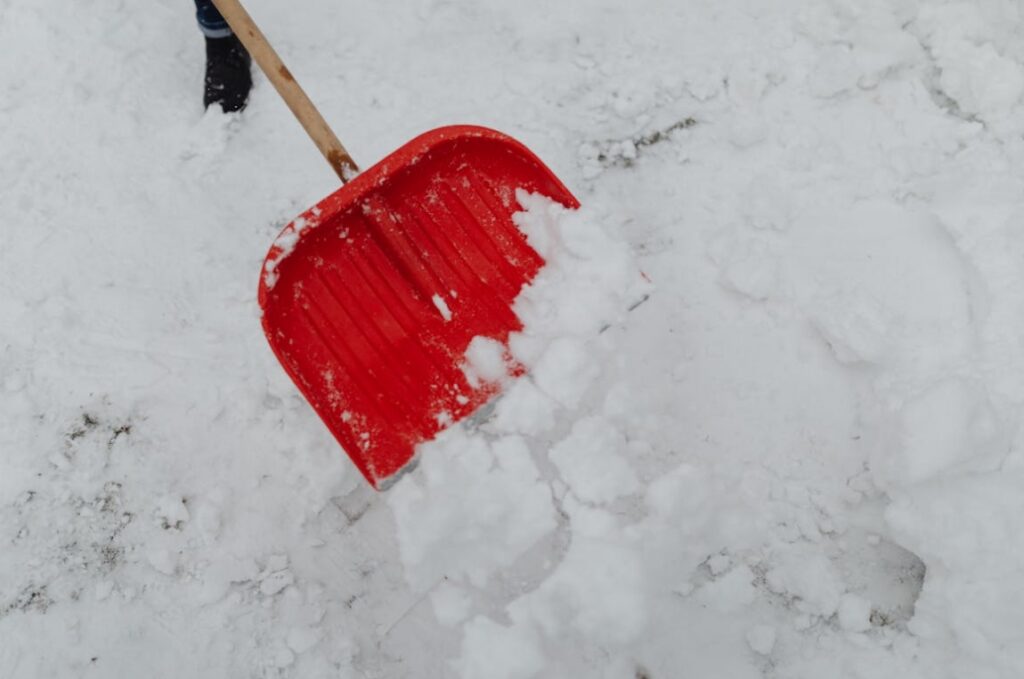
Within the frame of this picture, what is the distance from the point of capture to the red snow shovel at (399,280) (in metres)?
1.77

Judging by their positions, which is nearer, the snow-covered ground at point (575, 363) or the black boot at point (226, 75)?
the snow-covered ground at point (575, 363)

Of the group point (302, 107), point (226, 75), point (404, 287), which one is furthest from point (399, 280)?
point (226, 75)

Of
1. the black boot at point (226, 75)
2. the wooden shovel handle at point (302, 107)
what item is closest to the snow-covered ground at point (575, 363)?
the black boot at point (226, 75)

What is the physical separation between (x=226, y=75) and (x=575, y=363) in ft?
4.65

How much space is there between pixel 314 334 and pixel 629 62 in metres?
1.29

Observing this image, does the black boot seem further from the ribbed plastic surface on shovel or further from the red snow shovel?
the ribbed plastic surface on shovel

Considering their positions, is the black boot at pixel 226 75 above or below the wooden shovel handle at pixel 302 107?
above

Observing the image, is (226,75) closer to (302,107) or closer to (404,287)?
(302,107)

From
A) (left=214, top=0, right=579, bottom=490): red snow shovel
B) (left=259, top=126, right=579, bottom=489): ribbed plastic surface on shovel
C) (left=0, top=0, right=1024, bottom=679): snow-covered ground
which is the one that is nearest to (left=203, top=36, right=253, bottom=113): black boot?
(left=0, top=0, right=1024, bottom=679): snow-covered ground

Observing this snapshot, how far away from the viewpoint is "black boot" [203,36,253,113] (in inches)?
90.9

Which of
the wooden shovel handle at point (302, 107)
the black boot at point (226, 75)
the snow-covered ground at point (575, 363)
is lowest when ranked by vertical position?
the snow-covered ground at point (575, 363)

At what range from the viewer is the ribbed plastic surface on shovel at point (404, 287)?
1.76 metres

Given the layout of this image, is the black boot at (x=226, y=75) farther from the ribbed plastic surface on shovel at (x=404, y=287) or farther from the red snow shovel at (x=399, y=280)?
the ribbed plastic surface on shovel at (x=404, y=287)

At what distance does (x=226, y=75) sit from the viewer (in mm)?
2316
